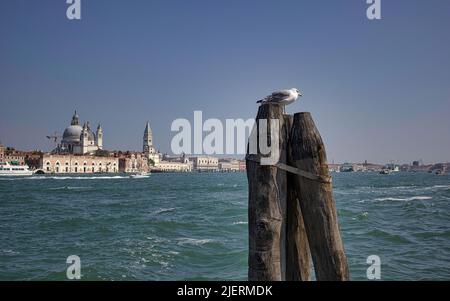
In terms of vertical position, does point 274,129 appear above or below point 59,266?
above

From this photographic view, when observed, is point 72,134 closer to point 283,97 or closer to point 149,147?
point 149,147

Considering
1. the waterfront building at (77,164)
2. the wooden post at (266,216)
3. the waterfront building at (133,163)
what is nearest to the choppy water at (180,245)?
the wooden post at (266,216)

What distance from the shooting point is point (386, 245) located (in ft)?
39.7

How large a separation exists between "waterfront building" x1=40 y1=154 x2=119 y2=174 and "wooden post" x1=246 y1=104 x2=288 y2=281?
11940cm

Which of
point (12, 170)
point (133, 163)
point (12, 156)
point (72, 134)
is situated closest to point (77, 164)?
point (12, 156)

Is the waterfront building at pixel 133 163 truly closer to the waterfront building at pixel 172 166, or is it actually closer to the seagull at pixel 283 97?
the waterfront building at pixel 172 166

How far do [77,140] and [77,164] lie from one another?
80.7ft

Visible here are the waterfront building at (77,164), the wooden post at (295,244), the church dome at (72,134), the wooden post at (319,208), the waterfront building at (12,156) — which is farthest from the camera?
the church dome at (72,134)

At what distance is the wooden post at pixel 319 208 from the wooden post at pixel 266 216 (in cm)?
16

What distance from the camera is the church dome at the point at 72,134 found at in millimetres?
149625

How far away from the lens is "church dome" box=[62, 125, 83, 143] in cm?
14962
